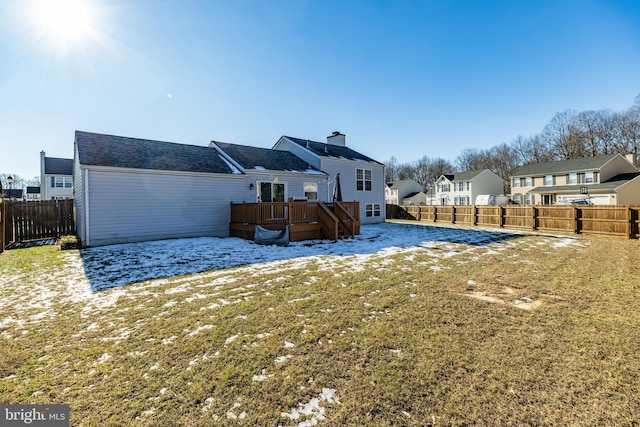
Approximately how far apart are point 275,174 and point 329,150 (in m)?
6.59

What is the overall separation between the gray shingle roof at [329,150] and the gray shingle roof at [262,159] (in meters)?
1.30

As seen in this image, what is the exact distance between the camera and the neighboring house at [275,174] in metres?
14.0

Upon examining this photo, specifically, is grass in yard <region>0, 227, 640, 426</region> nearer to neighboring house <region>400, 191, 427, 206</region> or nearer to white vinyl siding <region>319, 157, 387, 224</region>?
white vinyl siding <region>319, 157, 387, 224</region>

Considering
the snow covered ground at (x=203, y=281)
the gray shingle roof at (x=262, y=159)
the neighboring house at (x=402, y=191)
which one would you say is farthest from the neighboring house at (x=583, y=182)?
the gray shingle roof at (x=262, y=159)

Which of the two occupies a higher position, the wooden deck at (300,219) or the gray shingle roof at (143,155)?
the gray shingle roof at (143,155)

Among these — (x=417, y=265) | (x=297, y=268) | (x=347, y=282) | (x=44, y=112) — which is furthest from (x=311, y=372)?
(x=44, y=112)

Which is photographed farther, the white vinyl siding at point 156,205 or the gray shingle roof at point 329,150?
the gray shingle roof at point 329,150

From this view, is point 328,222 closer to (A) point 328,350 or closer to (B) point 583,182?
(A) point 328,350

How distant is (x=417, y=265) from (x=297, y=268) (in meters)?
2.96

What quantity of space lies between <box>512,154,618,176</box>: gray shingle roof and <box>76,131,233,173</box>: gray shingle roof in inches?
1529

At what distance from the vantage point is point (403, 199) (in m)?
53.3

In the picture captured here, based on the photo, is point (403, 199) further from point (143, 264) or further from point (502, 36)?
point (143, 264)

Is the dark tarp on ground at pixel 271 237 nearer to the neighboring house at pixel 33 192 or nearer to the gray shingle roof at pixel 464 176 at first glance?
the gray shingle roof at pixel 464 176

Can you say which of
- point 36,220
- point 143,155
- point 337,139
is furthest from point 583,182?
point 36,220
